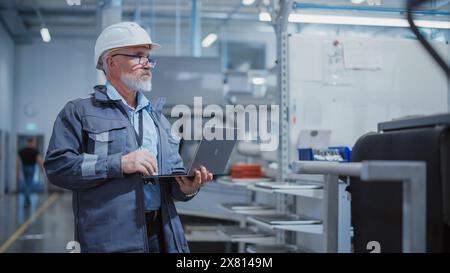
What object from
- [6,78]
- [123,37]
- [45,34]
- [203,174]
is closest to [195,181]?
[203,174]

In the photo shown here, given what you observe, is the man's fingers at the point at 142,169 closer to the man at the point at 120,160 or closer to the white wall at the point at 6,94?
the man at the point at 120,160

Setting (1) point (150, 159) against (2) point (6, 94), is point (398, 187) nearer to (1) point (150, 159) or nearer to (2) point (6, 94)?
(1) point (150, 159)

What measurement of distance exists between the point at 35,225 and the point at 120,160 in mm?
7249

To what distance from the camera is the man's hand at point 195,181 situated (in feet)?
6.08

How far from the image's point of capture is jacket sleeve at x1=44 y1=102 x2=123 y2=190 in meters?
1.77

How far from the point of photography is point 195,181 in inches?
74.1

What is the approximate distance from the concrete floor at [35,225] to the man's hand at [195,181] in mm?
3107

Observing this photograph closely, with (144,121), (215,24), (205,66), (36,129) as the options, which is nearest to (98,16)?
(144,121)

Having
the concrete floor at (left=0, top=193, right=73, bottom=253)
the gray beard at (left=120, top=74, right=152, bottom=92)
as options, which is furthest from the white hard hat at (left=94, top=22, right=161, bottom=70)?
the concrete floor at (left=0, top=193, right=73, bottom=253)

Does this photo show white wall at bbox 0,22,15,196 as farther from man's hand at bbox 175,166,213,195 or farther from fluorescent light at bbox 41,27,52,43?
man's hand at bbox 175,166,213,195

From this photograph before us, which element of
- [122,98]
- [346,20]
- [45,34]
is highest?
[346,20]
